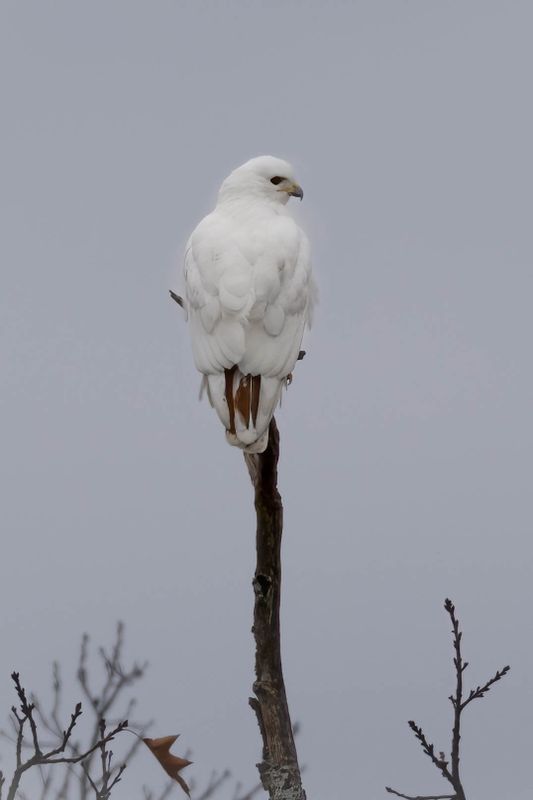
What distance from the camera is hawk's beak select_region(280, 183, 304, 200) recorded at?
8656 millimetres

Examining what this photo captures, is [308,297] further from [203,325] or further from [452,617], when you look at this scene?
[452,617]

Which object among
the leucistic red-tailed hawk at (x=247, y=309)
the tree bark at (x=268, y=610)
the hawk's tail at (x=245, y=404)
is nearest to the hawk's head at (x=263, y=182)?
the leucistic red-tailed hawk at (x=247, y=309)

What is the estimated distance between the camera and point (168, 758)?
6539 mm

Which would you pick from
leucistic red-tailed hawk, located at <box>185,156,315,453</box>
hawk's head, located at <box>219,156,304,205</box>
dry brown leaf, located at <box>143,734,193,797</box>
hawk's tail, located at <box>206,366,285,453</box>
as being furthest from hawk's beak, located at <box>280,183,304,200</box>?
dry brown leaf, located at <box>143,734,193,797</box>

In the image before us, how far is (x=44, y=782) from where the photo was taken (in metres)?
6.54

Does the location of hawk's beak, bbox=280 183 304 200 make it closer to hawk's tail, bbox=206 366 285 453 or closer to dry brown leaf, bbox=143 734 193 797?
hawk's tail, bbox=206 366 285 453

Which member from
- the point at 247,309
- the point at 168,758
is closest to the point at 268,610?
the point at 168,758

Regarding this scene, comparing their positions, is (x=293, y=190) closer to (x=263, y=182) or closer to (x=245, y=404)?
(x=263, y=182)

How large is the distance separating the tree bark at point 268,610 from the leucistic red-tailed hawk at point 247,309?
0.23m

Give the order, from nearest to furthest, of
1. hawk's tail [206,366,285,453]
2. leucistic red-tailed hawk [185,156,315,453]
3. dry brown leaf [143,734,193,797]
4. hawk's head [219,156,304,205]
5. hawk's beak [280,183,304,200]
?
dry brown leaf [143,734,193,797] → hawk's tail [206,366,285,453] → leucistic red-tailed hawk [185,156,315,453] → hawk's head [219,156,304,205] → hawk's beak [280,183,304,200]

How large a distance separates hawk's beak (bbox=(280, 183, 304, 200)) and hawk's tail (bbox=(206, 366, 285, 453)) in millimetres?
1867

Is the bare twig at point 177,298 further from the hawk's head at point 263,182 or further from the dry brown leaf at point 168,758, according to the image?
the dry brown leaf at point 168,758

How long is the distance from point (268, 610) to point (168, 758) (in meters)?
0.93

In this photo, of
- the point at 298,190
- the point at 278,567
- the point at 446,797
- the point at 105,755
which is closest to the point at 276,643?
the point at 278,567
